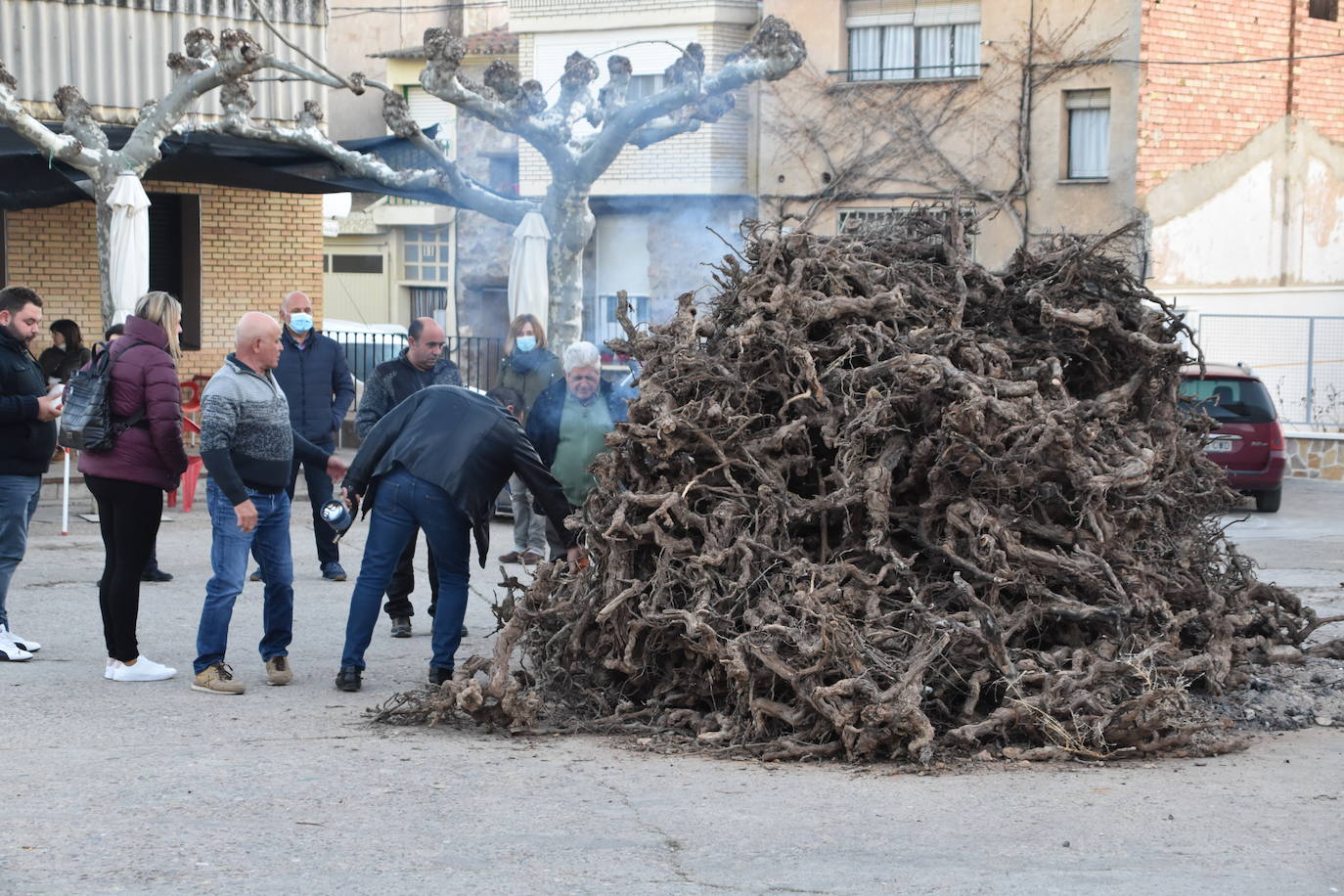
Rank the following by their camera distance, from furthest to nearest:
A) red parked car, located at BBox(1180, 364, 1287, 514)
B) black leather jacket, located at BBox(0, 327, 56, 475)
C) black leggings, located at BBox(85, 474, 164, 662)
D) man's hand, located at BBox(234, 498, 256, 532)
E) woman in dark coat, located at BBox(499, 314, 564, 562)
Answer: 1. red parked car, located at BBox(1180, 364, 1287, 514)
2. woman in dark coat, located at BBox(499, 314, 564, 562)
3. black leather jacket, located at BBox(0, 327, 56, 475)
4. black leggings, located at BBox(85, 474, 164, 662)
5. man's hand, located at BBox(234, 498, 256, 532)

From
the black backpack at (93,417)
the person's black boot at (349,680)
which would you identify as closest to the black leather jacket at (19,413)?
the black backpack at (93,417)

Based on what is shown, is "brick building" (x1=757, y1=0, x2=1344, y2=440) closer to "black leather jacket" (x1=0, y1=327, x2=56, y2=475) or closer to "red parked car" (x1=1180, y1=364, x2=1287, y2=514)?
"red parked car" (x1=1180, y1=364, x2=1287, y2=514)

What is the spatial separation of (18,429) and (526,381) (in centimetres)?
450

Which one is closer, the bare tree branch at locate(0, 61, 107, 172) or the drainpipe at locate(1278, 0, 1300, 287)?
the bare tree branch at locate(0, 61, 107, 172)

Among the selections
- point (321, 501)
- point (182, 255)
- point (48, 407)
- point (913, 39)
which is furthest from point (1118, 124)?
point (48, 407)

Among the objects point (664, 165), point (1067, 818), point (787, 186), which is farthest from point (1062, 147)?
point (1067, 818)

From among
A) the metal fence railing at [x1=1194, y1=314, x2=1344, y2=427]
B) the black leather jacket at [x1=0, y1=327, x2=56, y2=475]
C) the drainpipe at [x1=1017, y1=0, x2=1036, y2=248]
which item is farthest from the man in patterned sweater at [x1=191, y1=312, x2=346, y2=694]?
the drainpipe at [x1=1017, y1=0, x2=1036, y2=248]

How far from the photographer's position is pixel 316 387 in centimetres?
1120

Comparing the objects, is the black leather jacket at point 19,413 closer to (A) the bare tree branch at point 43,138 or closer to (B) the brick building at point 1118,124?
(A) the bare tree branch at point 43,138

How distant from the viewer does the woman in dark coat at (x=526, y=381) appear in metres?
11.5

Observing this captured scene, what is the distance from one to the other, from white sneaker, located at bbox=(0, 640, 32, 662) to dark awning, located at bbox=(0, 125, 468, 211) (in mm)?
8561

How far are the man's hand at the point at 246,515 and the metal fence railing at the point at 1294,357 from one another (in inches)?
654

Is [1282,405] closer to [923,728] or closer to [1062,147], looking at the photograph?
[1062,147]

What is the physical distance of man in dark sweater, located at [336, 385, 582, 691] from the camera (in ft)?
24.6
